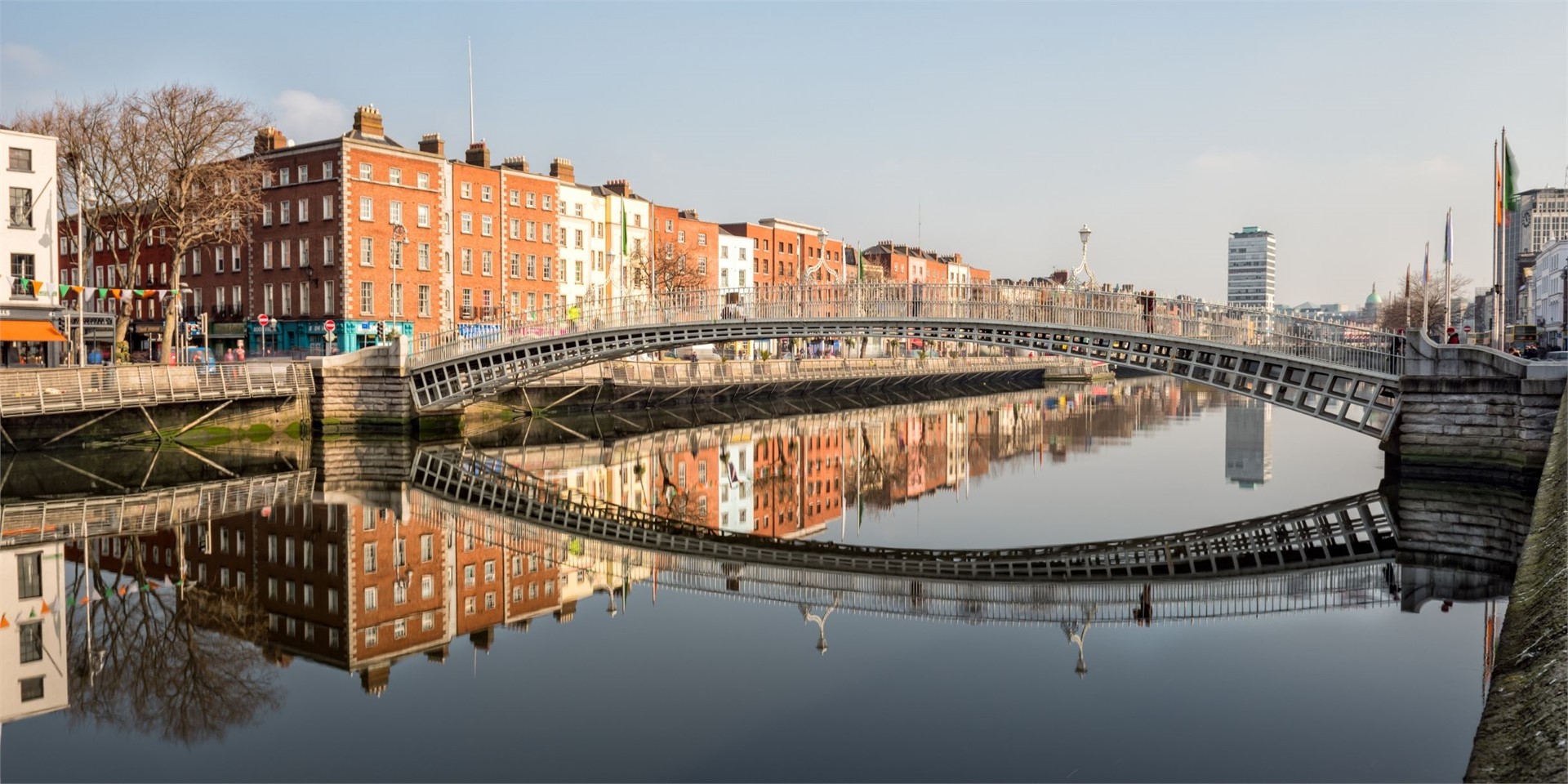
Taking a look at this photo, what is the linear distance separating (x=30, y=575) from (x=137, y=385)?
642 inches

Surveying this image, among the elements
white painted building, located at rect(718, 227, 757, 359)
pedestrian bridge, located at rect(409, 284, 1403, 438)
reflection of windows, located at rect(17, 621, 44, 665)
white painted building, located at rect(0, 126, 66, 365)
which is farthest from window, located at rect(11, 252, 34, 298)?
white painted building, located at rect(718, 227, 757, 359)

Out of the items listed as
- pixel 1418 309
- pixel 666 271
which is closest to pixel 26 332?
pixel 666 271

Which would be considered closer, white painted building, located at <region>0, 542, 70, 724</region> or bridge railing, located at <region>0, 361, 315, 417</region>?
white painted building, located at <region>0, 542, 70, 724</region>

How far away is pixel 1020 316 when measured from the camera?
3008 cm

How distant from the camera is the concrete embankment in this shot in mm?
6656

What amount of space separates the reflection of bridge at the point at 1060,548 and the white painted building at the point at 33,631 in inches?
328

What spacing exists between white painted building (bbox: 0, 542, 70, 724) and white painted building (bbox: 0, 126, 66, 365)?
2209 centimetres

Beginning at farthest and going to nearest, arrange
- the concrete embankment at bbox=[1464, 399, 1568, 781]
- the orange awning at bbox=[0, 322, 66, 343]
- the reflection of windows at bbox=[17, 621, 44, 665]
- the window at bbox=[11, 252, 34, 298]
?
the window at bbox=[11, 252, 34, 298], the orange awning at bbox=[0, 322, 66, 343], the reflection of windows at bbox=[17, 621, 44, 665], the concrete embankment at bbox=[1464, 399, 1568, 781]

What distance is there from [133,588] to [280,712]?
6556mm

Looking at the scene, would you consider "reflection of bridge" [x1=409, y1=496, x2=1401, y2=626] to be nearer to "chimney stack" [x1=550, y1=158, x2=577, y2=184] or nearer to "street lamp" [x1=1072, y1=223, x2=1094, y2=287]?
"street lamp" [x1=1072, y1=223, x2=1094, y2=287]

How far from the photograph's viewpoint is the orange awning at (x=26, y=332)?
35844mm

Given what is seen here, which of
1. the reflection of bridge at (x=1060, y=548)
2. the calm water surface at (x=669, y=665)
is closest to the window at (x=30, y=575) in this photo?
the calm water surface at (x=669, y=665)

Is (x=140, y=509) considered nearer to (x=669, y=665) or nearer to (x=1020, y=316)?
(x=669, y=665)

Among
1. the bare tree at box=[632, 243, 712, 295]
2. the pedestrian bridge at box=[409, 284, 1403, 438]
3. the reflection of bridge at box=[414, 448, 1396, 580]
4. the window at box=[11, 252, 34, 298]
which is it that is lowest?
the reflection of bridge at box=[414, 448, 1396, 580]
